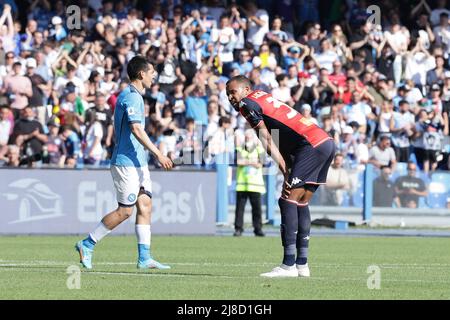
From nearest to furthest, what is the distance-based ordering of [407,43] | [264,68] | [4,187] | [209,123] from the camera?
[4,187]
[209,123]
[264,68]
[407,43]

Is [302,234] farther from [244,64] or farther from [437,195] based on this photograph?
[244,64]

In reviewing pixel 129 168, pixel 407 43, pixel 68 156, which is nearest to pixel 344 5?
pixel 407 43

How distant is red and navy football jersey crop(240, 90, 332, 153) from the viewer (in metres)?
13.9

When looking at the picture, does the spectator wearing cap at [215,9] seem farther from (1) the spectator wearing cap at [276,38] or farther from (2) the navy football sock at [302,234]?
(2) the navy football sock at [302,234]

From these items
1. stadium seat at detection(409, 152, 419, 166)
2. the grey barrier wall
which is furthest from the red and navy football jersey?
stadium seat at detection(409, 152, 419, 166)

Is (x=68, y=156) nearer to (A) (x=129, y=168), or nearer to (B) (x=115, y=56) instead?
(B) (x=115, y=56)

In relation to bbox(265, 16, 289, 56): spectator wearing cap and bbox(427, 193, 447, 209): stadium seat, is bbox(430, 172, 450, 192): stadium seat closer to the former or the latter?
bbox(427, 193, 447, 209): stadium seat

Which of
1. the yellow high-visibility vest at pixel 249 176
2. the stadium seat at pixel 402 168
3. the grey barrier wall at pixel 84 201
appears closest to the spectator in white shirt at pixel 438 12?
the stadium seat at pixel 402 168

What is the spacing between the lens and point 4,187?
24.5 meters

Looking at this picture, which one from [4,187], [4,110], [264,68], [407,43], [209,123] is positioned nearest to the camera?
[4,187]

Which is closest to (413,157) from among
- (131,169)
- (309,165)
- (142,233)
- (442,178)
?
(442,178)

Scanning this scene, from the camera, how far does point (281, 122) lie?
1408 cm

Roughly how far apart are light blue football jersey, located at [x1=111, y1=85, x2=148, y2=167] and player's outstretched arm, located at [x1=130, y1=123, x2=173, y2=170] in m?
0.13

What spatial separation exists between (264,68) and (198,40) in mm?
1800
